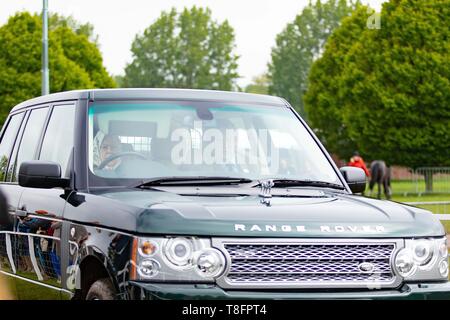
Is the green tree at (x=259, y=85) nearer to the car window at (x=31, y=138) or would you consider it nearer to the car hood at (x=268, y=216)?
the car window at (x=31, y=138)

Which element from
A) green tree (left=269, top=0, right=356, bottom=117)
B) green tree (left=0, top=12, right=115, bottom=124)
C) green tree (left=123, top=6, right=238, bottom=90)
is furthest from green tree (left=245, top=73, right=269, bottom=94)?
green tree (left=0, top=12, right=115, bottom=124)

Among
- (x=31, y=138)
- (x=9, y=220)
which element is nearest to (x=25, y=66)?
(x=31, y=138)

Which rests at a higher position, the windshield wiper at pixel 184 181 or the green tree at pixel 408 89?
the green tree at pixel 408 89

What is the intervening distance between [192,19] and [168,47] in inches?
176

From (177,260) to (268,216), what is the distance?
1.67 feet

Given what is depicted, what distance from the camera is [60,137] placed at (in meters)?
7.11

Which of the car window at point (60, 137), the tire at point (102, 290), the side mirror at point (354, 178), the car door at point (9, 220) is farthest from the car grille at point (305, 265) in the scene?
the car door at point (9, 220)

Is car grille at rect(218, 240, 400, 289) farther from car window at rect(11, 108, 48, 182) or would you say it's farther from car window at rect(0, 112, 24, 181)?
car window at rect(0, 112, 24, 181)

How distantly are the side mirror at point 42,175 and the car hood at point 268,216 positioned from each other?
1.69ft

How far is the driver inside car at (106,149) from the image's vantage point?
652 centimetres

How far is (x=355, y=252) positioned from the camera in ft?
17.9

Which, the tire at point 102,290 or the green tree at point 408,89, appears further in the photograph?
the green tree at point 408,89

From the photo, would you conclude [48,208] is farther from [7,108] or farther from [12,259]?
[7,108]

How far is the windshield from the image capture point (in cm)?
652
